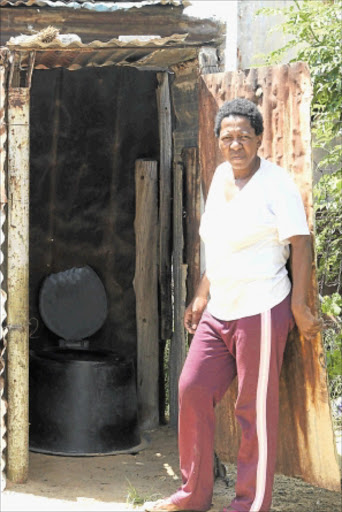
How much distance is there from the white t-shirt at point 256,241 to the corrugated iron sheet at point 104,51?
1.29 metres

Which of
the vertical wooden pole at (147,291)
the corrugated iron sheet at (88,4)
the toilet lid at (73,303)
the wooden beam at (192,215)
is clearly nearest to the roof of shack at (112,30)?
the corrugated iron sheet at (88,4)

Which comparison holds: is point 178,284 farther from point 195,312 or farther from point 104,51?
point 104,51

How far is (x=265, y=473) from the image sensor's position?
4184 millimetres

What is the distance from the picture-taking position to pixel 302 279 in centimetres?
416

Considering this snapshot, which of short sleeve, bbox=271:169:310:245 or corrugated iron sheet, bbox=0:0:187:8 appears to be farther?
corrugated iron sheet, bbox=0:0:187:8

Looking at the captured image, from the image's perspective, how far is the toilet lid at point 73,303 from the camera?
674 centimetres

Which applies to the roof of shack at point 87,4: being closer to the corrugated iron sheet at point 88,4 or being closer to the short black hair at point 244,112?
the corrugated iron sheet at point 88,4

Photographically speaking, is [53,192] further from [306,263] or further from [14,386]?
[306,263]

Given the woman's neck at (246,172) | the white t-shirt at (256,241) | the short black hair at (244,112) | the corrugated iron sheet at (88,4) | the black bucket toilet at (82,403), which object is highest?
the corrugated iron sheet at (88,4)

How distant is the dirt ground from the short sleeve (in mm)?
1768

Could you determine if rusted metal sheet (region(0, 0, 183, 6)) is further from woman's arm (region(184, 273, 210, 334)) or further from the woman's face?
woman's arm (region(184, 273, 210, 334))

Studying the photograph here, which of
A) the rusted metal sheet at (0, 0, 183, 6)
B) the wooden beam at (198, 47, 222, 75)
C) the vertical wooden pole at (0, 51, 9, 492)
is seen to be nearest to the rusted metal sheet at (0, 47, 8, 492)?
the vertical wooden pole at (0, 51, 9, 492)

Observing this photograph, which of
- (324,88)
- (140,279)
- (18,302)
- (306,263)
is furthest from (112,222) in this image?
(306,263)

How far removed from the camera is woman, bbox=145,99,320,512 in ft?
13.6
